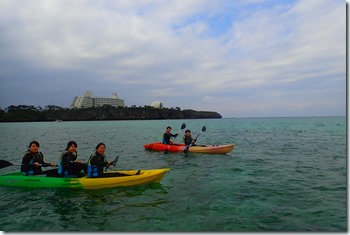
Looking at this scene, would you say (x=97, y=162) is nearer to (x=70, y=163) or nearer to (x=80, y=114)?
(x=70, y=163)

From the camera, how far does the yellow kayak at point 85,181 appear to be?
9.92 metres

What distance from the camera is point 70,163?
33.7ft

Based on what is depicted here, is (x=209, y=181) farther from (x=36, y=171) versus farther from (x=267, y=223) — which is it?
(x=36, y=171)

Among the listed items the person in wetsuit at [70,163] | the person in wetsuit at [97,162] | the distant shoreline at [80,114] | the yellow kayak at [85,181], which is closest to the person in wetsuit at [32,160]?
the yellow kayak at [85,181]

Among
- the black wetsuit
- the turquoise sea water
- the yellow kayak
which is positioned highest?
the black wetsuit

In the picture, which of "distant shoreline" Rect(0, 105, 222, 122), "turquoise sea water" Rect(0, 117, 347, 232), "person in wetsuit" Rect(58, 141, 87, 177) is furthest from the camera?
"distant shoreline" Rect(0, 105, 222, 122)

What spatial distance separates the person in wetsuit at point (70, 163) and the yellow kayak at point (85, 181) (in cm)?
40

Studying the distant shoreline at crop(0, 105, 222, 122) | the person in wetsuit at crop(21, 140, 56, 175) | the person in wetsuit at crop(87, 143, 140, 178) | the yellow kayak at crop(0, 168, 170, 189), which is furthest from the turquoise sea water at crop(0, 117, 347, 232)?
the distant shoreline at crop(0, 105, 222, 122)

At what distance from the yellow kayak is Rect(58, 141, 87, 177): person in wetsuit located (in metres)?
0.40

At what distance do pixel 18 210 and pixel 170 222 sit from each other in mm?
4849

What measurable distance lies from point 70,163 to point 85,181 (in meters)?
0.98

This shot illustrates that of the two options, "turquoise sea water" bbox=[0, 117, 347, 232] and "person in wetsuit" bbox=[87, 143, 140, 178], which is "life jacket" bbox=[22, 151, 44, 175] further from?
"person in wetsuit" bbox=[87, 143, 140, 178]

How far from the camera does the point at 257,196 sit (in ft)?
29.0

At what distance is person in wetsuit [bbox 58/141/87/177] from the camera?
10211 millimetres
